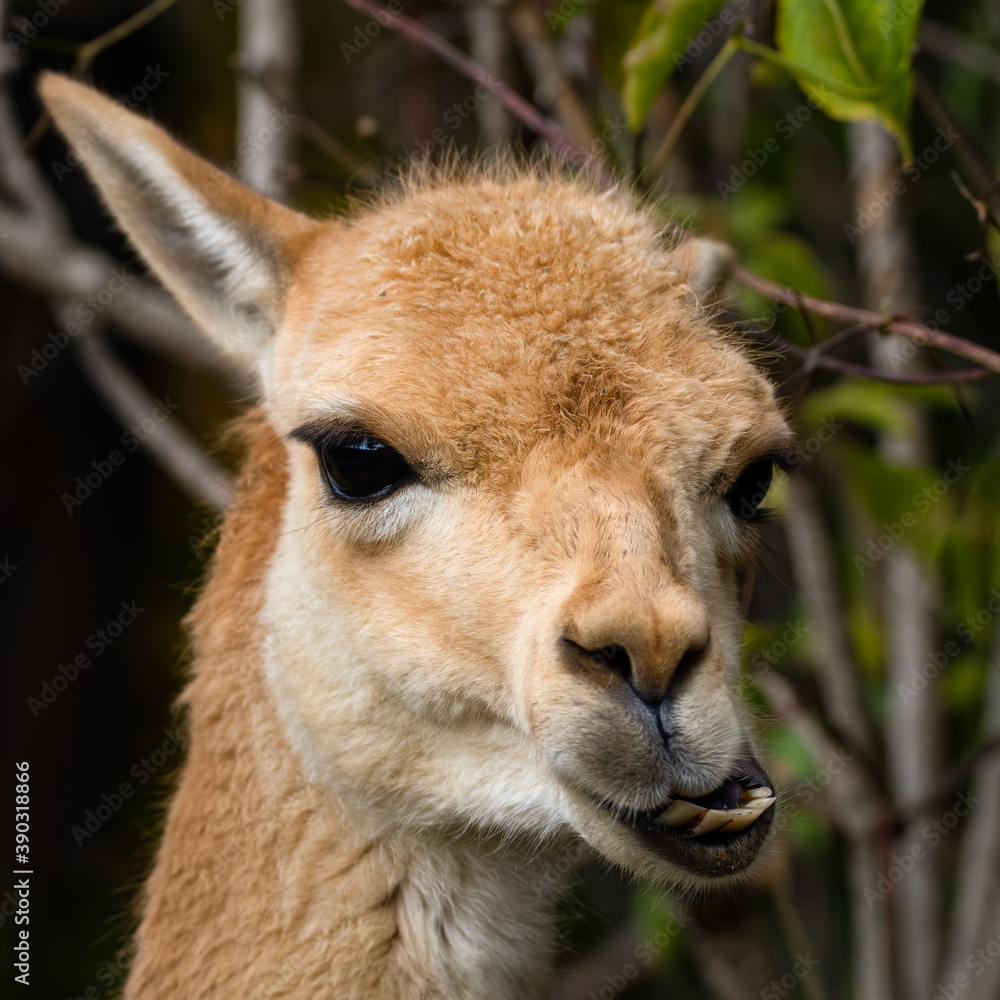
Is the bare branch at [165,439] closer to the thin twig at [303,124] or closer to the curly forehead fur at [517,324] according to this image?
the thin twig at [303,124]

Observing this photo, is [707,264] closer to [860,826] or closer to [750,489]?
[750,489]

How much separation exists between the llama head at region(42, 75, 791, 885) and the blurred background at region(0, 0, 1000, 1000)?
0.56 metres

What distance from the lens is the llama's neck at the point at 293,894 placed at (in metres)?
2.82

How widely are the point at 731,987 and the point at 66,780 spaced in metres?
6.69

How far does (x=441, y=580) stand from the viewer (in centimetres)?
255

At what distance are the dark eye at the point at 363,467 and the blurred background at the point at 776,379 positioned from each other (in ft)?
3.36

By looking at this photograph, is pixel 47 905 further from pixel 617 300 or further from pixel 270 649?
pixel 617 300

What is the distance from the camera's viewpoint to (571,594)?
2232 mm

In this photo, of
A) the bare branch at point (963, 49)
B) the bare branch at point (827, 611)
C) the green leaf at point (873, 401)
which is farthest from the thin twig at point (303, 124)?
the bare branch at point (963, 49)

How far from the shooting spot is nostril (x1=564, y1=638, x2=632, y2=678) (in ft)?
7.12

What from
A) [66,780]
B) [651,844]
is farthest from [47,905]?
[651,844]

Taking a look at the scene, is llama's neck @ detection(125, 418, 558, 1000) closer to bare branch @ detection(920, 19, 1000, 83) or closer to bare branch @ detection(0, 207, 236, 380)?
bare branch @ detection(0, 207, 236, 380)

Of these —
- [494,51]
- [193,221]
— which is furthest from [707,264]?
[494,51]

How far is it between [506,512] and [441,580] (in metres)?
0.24
